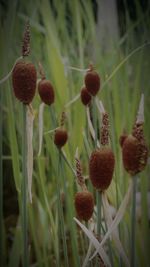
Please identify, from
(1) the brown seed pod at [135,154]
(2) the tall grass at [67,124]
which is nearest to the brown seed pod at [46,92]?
(2) the tall grass at [67,124]

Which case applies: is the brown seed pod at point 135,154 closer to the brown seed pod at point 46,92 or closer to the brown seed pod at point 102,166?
the brown seed pod at point 102,166

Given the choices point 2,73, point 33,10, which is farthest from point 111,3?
point 2,73

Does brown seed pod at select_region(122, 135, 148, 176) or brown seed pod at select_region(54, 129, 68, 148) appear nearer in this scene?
brown seed pod at select_region(122, 135, 148, 176)

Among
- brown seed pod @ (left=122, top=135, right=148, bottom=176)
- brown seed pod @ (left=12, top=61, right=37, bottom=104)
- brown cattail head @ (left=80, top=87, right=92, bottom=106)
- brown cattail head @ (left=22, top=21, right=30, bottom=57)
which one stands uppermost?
brown cattail head @ (left=22, top=21, right=30, bottom=57)

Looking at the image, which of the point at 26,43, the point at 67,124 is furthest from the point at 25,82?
the point at 67,124

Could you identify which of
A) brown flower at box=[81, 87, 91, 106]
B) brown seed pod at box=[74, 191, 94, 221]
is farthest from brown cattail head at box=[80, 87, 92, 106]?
brown seed pod at box=[74, 191, 94, 221]

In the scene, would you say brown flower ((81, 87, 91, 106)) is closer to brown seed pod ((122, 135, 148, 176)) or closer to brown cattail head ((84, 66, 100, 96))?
A: brown cattail head ((84, 66, 100, 96))

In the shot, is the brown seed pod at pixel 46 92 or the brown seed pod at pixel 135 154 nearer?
the brown seed pod at pixel 135 154
